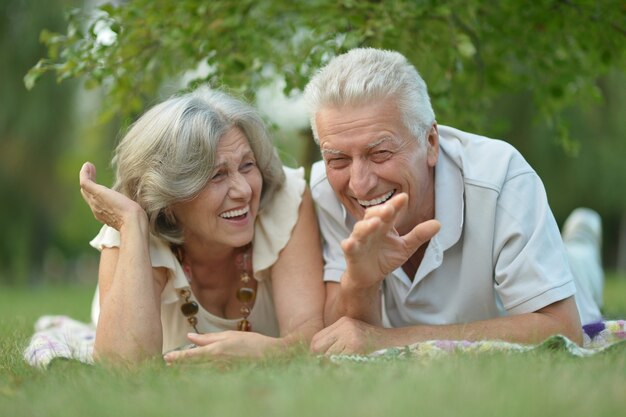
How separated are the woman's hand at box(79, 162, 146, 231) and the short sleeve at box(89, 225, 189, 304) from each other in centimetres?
7

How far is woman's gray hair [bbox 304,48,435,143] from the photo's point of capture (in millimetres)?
3646

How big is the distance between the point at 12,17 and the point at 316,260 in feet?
44.9

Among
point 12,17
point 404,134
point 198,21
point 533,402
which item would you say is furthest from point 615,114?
point 533,402

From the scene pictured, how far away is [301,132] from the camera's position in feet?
23.9

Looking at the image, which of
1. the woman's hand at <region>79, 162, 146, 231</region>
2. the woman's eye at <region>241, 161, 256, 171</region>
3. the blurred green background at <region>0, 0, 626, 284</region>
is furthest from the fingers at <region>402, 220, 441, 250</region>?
the blurred green background at <region>0, 0, 626, 284</region>

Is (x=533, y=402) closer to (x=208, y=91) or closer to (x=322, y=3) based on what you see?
(x=208, y=91)

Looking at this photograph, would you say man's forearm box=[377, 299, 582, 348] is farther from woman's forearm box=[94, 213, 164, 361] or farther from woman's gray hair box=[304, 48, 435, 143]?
woman's forearm box=[94, 213, 164, 361]

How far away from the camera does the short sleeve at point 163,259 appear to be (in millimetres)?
4102

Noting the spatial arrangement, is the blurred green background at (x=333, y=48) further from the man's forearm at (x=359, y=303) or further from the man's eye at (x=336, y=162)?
the man's forearm at (x=359, y=303)

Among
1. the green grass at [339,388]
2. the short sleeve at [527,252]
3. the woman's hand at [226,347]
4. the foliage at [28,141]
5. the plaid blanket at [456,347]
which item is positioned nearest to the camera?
the green grass at [339,388]

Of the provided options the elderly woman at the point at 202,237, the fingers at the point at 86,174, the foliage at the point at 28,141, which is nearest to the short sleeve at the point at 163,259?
the elderly woman at the point at 202,237

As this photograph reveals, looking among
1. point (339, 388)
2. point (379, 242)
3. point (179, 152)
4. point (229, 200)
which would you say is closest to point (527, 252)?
point (379, 242)

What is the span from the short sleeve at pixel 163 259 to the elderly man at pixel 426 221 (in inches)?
29.9

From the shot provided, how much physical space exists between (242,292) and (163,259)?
488mm
